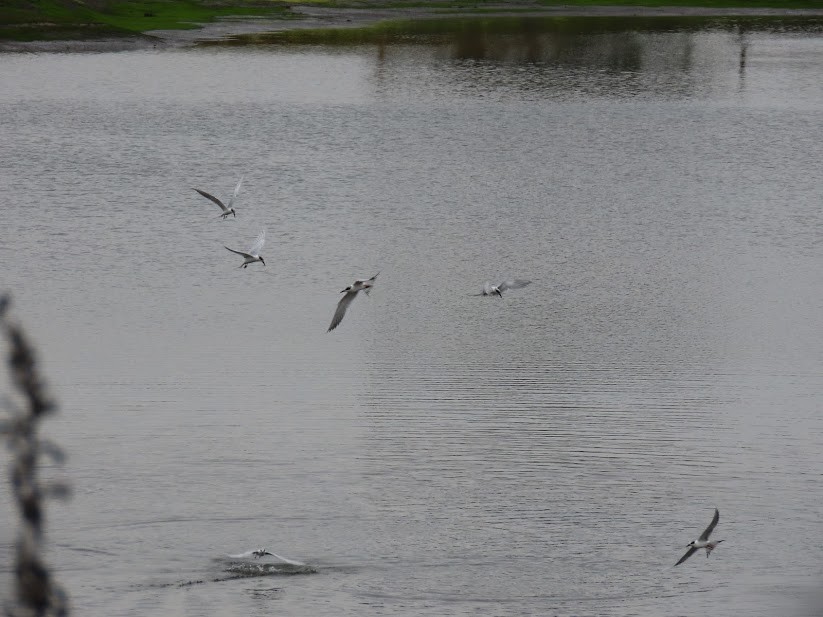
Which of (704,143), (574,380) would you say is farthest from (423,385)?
(704,143)

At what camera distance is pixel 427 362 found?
22750mm

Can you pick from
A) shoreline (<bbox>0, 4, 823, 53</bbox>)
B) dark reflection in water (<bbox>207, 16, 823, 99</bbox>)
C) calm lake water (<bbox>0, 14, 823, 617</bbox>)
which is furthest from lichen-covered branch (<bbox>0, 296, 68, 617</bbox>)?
shoreline (<bbox>0, 4, 823, 53</bbox>)

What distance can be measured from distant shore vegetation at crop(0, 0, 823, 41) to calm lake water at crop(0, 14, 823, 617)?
22.9 metres

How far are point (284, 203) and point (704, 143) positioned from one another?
18711mm

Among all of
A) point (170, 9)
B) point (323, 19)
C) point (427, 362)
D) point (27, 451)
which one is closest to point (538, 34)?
point (323, 19)

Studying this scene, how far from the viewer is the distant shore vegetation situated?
7238 centimetres

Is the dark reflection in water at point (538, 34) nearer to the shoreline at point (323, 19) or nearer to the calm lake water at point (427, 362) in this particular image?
the shoreline at point (323, 19)

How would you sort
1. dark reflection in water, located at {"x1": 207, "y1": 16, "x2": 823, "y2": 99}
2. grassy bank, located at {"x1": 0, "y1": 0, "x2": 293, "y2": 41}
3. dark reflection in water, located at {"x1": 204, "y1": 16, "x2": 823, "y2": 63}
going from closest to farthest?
dark reflection in water, located at {"x1": 207, "y1": 16, "x2": 823, "y2": 99} < grassy bank, located at {"x1": 0, "y1": 0, "x2": 293, "y2": 41} < dark reflection in water, located at {"x1": 204, "y1": 16, "x2": 823, "y2": 63}

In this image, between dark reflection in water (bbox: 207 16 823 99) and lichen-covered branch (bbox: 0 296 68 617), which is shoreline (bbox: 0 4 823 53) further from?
lichen-covered branch (bbox: 0 296 68 617)

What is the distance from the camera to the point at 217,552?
1573 cm

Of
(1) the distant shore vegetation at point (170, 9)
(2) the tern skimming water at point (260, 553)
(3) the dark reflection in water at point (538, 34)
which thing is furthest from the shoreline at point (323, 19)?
(2) the tern skimming water at point (260, 553)

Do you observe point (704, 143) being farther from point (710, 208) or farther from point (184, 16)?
point (184, 16)

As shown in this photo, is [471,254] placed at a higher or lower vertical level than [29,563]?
lower

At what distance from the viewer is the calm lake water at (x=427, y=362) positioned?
15547mm
